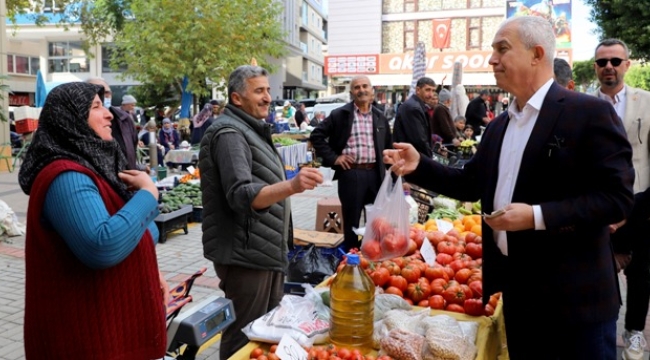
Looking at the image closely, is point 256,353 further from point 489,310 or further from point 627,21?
point 627,21

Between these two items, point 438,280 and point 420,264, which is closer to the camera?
point 438,280

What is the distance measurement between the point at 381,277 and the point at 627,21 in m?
17.5

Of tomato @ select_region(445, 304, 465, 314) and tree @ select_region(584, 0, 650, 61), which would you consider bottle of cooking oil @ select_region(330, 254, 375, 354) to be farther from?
tree @ select_region(584, 0, 650, 61)

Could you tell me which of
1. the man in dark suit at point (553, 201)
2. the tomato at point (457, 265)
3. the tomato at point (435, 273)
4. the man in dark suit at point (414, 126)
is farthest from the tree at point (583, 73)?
the man in dark suit at point (553, 201)

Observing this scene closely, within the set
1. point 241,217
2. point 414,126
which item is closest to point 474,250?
point 241,217

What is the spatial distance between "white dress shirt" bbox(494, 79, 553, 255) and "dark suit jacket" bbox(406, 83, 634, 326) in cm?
5

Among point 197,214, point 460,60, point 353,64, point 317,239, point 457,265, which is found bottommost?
point 197,214

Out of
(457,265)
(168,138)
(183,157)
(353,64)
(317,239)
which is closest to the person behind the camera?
(457,265)

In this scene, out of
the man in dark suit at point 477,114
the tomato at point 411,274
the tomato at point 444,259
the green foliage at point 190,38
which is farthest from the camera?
the green foliage at point 190,38

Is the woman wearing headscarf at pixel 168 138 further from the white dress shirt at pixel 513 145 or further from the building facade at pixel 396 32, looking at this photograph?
the building facade at pixel 396 32

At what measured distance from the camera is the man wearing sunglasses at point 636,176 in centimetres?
387

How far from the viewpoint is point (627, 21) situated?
55.6ft

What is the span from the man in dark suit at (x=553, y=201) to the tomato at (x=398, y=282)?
34.7 inches

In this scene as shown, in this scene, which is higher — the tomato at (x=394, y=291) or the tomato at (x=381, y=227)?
the tomato at (x=381, y=227)
